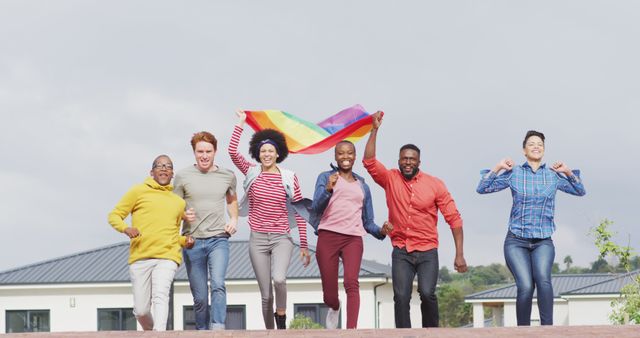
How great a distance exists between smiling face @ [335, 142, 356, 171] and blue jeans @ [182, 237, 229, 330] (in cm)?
152

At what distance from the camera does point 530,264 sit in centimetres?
1223

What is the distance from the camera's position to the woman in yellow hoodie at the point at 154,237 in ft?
39.8

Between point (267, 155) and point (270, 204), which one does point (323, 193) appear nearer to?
point (270, 204)

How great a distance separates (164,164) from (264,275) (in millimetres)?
1627

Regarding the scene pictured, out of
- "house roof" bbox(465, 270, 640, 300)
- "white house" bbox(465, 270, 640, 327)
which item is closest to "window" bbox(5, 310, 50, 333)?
"white house" bbox(465, 270, 640, 327)

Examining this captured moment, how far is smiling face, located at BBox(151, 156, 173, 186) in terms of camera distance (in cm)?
1241

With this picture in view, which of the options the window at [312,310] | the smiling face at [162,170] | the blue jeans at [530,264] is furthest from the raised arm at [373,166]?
the window at [312,310]

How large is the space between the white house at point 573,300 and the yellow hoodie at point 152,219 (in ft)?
94.4

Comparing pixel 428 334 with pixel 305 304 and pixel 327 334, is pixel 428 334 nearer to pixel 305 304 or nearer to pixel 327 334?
pixel 327 334

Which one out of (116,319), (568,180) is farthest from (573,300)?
(568,180)

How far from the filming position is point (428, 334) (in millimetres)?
11672

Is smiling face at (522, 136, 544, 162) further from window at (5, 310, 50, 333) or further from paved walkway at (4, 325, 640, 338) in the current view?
window at (5, 310, 50, 333)

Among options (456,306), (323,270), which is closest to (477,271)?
(456,306)

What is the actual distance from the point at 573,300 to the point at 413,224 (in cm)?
3502
